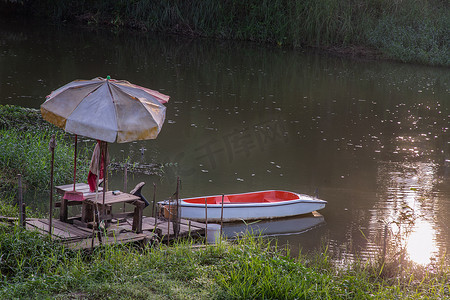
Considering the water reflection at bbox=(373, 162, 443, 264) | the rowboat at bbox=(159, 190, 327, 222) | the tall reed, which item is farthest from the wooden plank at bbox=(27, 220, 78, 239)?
the water reflection at bbox=(373, 162, 443, 264)

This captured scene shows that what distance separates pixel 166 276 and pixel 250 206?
4411 millimetres

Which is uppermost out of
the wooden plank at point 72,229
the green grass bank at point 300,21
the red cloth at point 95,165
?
the green grass bank at point 300,21

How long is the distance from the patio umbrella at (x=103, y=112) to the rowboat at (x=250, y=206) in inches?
115

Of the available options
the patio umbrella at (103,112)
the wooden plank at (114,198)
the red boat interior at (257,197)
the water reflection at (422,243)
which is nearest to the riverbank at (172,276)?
the wooden plank at (114,198)

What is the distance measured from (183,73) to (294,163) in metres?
11.2

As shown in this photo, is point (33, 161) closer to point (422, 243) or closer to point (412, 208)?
point (422, 243)

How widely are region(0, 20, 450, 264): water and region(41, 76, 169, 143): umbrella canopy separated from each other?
384 centimetres

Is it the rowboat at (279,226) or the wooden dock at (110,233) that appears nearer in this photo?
the wooden dock at (110,233)

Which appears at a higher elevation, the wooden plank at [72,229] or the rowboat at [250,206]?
the wooden plank at [72,229]

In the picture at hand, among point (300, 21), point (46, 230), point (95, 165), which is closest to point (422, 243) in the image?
point (95, 165)

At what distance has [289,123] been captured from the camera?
18.7 metres

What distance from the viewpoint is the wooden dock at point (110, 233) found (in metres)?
7.17

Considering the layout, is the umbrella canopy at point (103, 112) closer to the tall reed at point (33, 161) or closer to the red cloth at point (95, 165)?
the red cloth at point (95, 165)

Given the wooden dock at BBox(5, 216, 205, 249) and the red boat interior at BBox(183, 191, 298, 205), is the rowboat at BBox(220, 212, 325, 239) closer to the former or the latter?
the red boat interior at BBox(183, 191, 298, 205)
